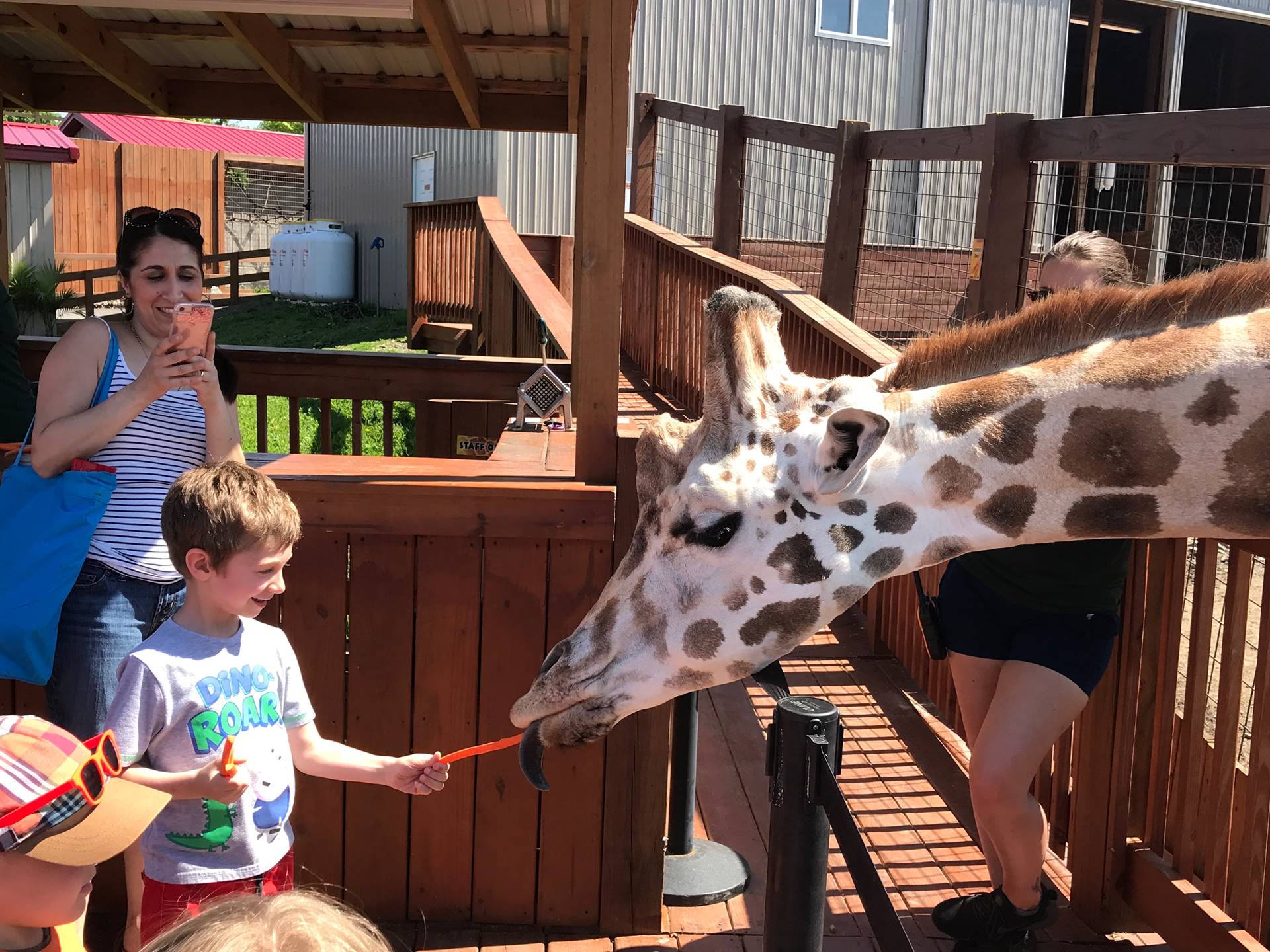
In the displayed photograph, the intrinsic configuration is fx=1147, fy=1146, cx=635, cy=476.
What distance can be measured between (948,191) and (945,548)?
569 inches

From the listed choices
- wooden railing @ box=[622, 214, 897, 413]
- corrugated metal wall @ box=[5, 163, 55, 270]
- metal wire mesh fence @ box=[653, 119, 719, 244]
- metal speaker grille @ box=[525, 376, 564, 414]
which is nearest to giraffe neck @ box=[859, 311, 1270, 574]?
metal speaker grille @ box=[525, 376, 564, 414]

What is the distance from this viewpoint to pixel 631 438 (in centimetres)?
296

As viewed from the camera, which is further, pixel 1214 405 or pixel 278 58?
pixel 278 58

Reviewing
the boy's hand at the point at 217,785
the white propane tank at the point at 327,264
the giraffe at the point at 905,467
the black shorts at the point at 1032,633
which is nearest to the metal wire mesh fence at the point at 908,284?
the black shorts at the point at 1032,633

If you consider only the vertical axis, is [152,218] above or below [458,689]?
above

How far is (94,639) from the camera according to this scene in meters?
2.50

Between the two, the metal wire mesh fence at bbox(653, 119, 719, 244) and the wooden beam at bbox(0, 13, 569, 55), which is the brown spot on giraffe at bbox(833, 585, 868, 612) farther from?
the metal wire mesh fence at bbox(653, 119, 719, 244)

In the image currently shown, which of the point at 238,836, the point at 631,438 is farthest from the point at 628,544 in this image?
the point at 238,836

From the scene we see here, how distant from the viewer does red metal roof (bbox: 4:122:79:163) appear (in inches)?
790

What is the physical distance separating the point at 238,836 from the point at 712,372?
1.29 metres

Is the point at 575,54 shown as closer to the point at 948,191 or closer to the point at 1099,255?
the point at 1099,255

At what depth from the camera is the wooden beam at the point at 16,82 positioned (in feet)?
17.1

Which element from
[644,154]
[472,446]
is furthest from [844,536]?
[644,154]

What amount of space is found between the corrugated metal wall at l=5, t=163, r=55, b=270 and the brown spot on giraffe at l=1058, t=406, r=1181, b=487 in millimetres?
20296
